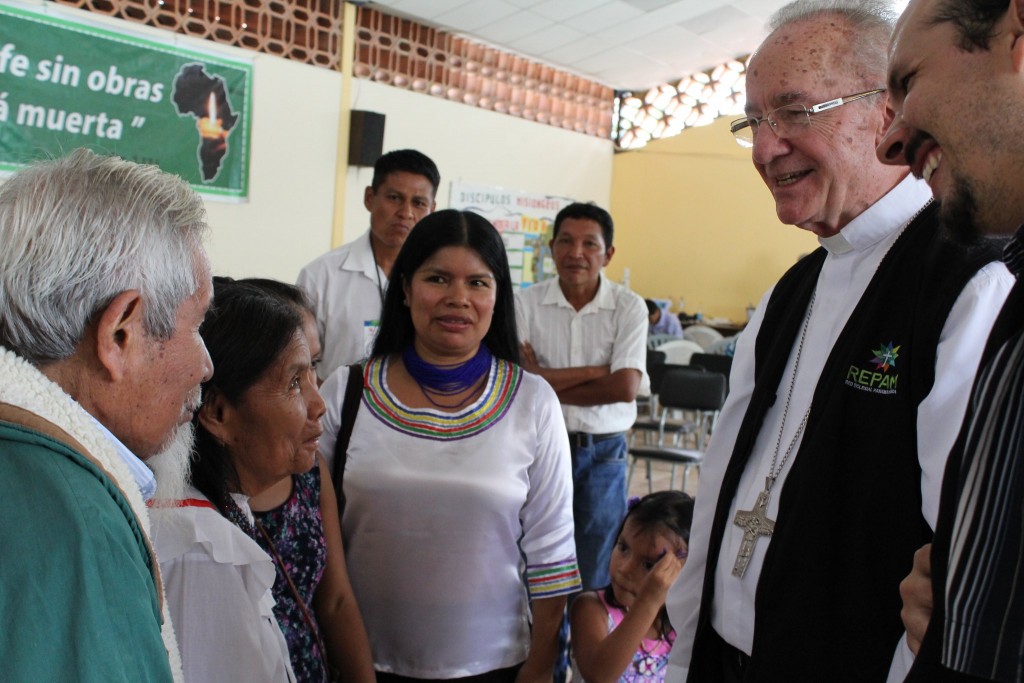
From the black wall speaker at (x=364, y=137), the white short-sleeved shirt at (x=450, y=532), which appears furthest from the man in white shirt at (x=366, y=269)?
the black wall speaker at (x=364, y=137)

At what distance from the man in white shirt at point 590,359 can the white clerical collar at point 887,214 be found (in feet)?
6.53

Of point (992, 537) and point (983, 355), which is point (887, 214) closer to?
point (983, 355)

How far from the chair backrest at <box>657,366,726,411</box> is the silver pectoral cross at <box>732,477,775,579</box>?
4242mm

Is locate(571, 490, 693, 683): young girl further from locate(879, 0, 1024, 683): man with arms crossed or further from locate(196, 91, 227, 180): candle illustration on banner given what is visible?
locate(196, 91, 227, 180): candle illustration on banner

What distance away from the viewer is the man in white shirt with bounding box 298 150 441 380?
3.07 meters

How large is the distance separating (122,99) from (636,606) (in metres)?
4.59

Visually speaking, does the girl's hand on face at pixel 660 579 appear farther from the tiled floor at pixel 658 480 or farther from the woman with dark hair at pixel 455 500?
the tiled floor at pixel 658 480

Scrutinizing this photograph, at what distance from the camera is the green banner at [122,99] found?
4691 mm

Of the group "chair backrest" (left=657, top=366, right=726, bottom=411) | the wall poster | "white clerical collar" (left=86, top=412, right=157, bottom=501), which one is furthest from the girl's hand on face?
the wall poster

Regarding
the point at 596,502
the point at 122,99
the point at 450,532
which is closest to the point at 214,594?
the point at 450,532

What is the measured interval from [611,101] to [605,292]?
582 cm

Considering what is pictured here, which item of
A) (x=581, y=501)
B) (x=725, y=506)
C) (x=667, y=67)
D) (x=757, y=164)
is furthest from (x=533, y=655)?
(x=667, y=67)

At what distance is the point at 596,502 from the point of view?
332 centimetres

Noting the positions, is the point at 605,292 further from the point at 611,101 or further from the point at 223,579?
the point at 611,101
